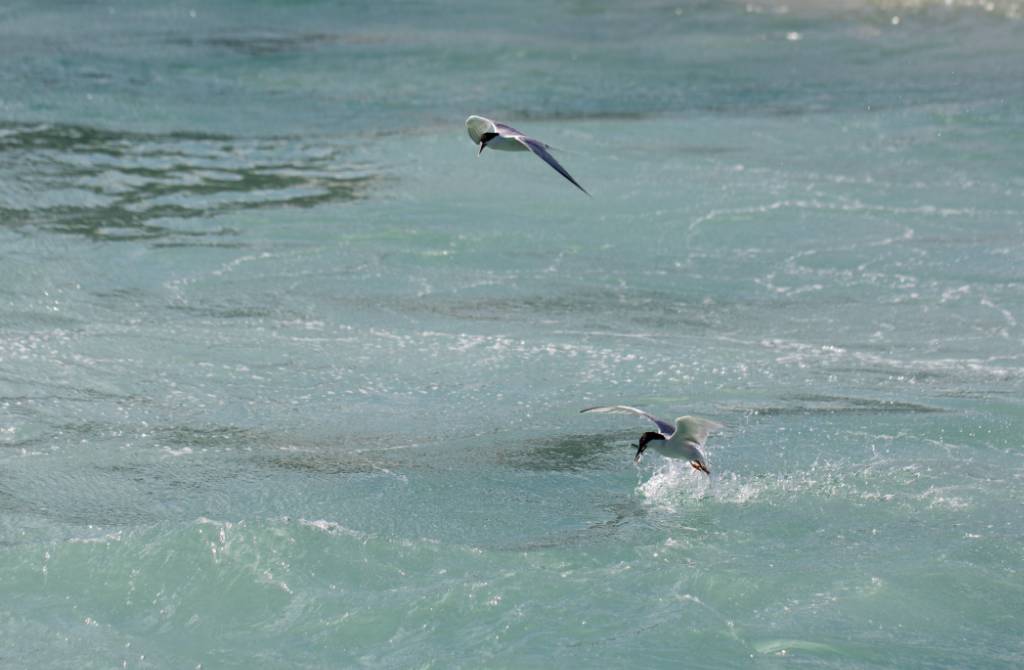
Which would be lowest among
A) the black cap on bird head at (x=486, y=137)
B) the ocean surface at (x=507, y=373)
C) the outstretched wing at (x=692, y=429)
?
the ocean surface at (x=507, y=373)

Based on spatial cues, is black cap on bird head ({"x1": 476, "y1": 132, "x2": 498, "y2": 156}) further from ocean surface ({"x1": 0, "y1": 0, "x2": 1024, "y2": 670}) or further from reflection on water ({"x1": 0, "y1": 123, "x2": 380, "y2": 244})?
reflection on water ({"x1": 0, "y1": 123, "x2": 380, "y2": 244})

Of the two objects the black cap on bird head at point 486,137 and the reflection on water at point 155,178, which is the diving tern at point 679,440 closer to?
the black cap on bird head at point 486,137

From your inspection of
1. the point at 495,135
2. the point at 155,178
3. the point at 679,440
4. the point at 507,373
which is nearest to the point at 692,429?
the point at 679,440

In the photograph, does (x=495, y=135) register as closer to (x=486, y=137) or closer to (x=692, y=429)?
(x=486, y=137)

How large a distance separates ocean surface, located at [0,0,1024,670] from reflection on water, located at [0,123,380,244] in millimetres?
49

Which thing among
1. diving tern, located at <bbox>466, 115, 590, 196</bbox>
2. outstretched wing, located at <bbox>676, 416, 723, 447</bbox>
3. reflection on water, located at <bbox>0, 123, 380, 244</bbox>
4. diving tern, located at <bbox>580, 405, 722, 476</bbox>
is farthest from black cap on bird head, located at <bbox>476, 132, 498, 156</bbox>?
reflection on water, located at <bbox>0, 123, 380, 244</bbox>

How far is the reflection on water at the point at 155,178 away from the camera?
11.4 metres

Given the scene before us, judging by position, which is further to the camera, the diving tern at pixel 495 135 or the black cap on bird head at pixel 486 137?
the black cap on bird head at pixel 486 137

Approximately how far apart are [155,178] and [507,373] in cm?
563

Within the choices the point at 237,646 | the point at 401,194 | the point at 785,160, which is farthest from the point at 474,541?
the point at 785,160

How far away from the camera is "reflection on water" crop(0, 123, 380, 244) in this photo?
11.4 metres

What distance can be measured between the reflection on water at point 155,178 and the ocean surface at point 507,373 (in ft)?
0.16

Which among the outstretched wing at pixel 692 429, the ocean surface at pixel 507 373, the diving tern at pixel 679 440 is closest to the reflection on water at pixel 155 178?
the ocean surface at pixel 507 373

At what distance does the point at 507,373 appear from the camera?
823 cm
